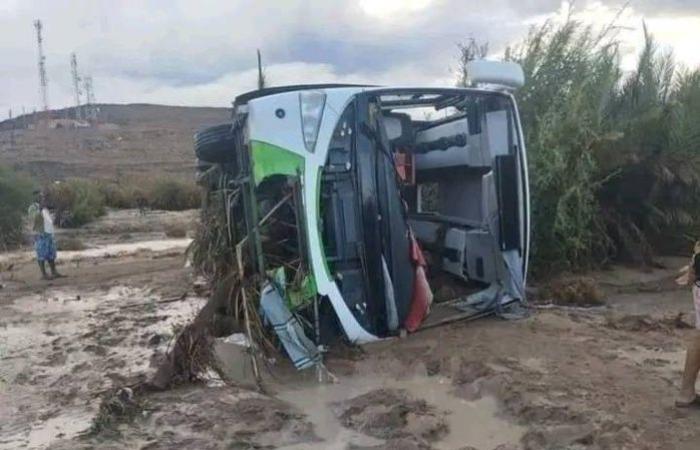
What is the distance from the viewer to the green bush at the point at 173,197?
104 ft

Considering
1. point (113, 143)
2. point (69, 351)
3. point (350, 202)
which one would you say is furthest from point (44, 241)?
point (113, 143)

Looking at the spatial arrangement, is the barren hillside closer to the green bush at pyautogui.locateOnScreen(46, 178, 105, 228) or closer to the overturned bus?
the green bush at pyautogui.locateOnScreen(46, 178, 105, 228)

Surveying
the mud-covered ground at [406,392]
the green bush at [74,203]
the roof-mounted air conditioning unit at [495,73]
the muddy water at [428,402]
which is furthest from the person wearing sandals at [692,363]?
the green bush at [74,203]

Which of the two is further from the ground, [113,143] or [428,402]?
[113,143]

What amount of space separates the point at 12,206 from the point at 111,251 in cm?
431

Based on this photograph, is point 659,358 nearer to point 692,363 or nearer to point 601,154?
point 692,363

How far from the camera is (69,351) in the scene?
8.45m

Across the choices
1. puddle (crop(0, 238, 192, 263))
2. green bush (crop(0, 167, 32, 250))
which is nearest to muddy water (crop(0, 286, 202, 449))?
puddle (crop(0, 238, 192, 263))

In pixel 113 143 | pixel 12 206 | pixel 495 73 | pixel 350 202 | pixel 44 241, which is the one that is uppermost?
pixel 113 143

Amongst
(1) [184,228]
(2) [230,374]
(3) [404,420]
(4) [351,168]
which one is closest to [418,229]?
(4) [351,168]

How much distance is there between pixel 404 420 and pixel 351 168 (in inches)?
92.6

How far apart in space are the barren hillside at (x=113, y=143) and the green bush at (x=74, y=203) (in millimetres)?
18405

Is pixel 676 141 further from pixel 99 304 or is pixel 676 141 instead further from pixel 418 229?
pixel 99 304

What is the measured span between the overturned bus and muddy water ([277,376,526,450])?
0.53 meters
